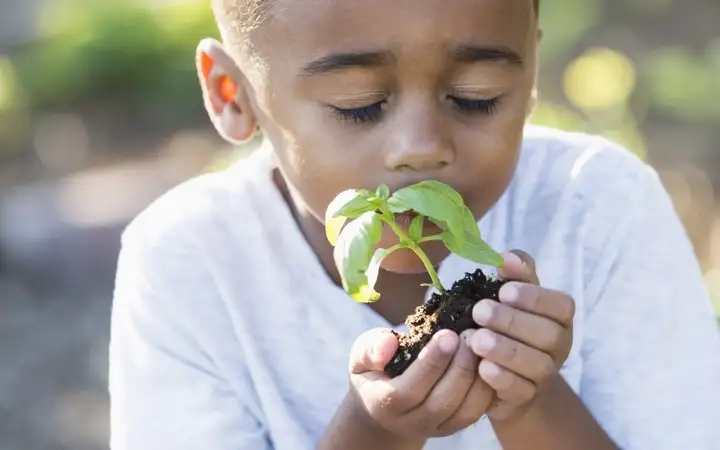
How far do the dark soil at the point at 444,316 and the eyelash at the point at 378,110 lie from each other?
0.25 m

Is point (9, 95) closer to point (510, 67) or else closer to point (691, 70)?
point (691, 70)

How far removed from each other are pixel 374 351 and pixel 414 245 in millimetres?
164

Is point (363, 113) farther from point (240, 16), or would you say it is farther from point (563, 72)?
point (563, 72)

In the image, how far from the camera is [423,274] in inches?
78.4

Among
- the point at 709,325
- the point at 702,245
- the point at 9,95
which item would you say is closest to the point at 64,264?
the point at 9,95

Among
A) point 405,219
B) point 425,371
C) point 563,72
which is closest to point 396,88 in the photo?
point 405,219

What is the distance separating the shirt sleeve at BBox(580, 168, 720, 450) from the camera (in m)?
1.92

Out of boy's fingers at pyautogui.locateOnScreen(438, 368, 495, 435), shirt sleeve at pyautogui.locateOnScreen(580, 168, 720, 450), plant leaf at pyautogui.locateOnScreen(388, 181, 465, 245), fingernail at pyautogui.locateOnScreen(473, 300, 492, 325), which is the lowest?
shirt sleeve at pyautogui.locateOnScreen(580, 168, 720, 450)

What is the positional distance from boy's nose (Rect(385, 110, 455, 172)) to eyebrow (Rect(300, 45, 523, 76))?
3.9 inches

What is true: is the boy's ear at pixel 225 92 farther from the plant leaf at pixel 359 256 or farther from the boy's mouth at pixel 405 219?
the plant leaf at pixel 359 256

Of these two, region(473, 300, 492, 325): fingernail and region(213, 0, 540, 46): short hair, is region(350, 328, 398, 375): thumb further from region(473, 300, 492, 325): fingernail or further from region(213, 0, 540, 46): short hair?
region(213, 0, 540, 46): short hair

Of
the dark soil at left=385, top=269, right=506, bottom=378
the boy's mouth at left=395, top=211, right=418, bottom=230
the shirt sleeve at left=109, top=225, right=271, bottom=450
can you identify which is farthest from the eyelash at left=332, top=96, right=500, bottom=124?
the shirt sleeve at left=109, top=225, right=271, bottom=450

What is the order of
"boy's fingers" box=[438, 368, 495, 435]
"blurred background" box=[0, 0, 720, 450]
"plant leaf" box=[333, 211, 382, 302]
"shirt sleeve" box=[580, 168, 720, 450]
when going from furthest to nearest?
1. "blurred background" box=[0, 0, 720, 450]
2. "shirt sleeve" box=[580, 168, 720, 450]
3. "boy's fingers" box=[438, 368, 495, 435]
4. "plant leaf" box=[333, 211, 382, 302]

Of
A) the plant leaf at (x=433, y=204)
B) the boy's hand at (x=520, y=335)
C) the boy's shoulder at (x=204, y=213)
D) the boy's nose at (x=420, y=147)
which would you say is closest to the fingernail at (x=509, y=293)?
the boy's hand at (x=520, y=335)
